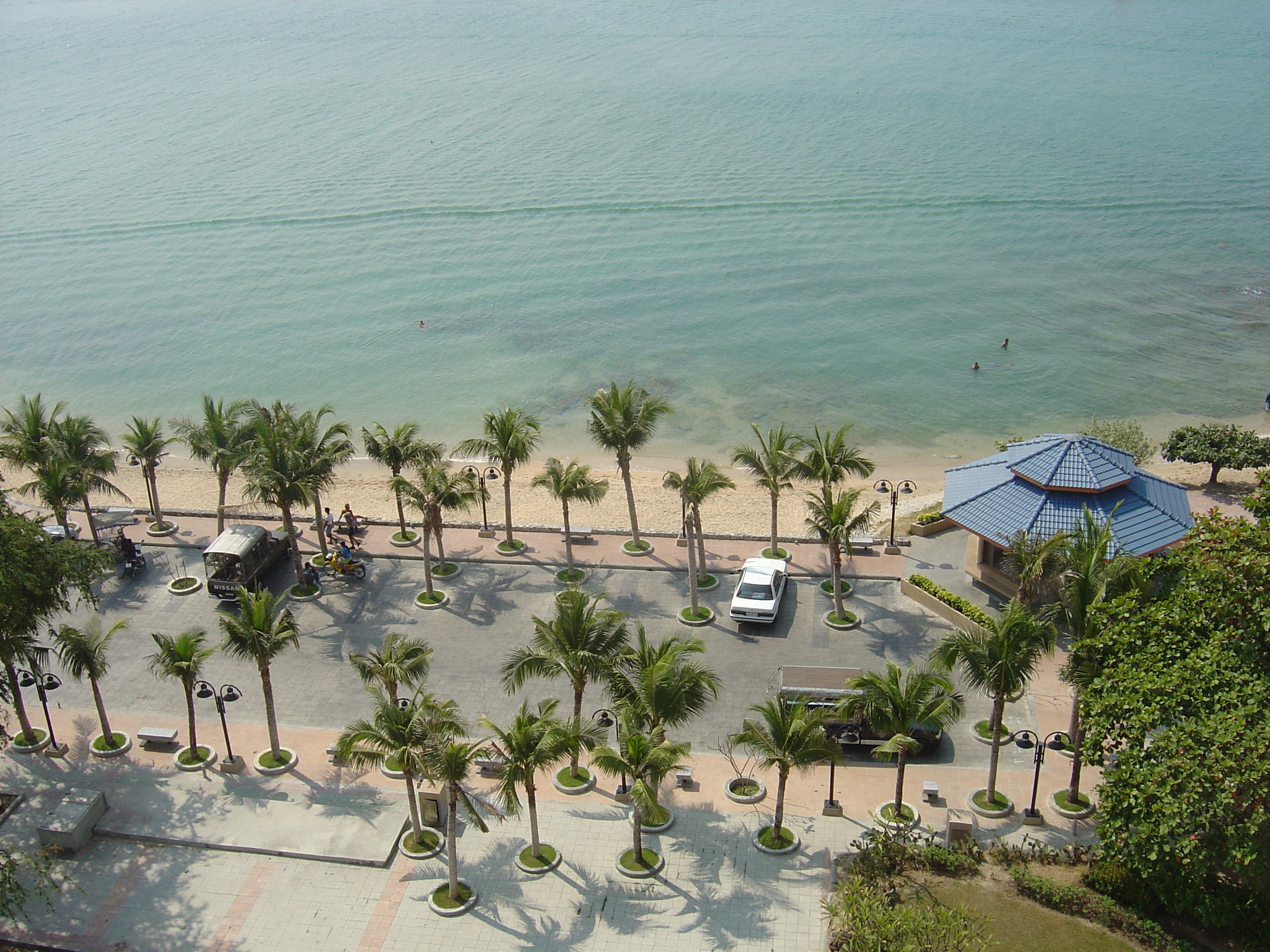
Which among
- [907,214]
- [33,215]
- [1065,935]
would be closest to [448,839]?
[1065,935]

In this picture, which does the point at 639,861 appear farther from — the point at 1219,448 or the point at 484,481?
the point at 1219,448

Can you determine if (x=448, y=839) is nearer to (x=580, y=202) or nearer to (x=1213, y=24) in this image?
(x=580, y=202)

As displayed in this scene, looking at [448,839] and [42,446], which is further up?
[42,446]

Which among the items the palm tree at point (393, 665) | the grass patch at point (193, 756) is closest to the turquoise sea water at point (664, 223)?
the grass patch at point (193, 756)

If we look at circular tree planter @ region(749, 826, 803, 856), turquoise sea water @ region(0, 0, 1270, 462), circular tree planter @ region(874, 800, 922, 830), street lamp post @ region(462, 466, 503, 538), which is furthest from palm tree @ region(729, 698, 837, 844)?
turquoise sea water @ region(0, 0, 1270, 462)

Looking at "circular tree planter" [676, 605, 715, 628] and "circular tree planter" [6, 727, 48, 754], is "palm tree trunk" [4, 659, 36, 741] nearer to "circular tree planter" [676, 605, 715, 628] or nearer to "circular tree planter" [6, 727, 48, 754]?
"circular tree planter" [6, 727, 48, 754]
